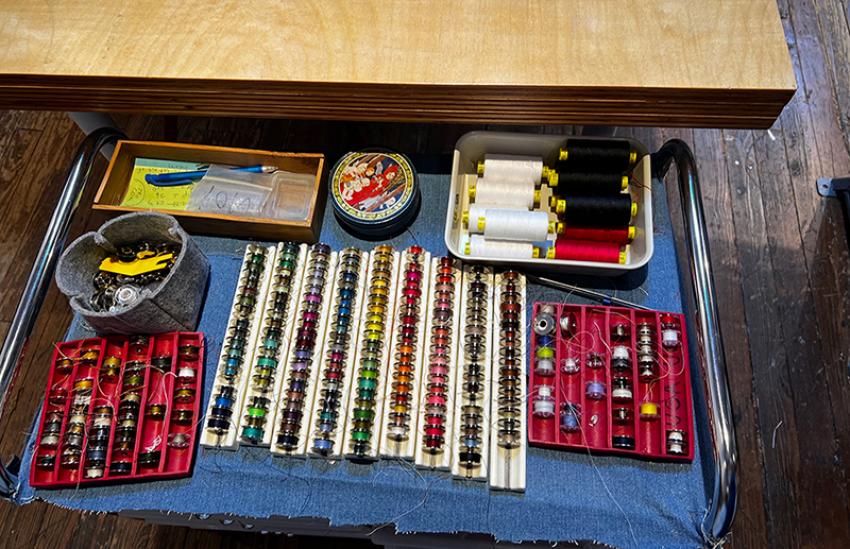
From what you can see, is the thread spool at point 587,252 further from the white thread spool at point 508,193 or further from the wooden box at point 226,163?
the wooden box at point 226,163

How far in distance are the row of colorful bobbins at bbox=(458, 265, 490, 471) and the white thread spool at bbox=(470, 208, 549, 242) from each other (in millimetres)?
97

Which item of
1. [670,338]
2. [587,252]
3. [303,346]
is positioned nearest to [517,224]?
[587,252]

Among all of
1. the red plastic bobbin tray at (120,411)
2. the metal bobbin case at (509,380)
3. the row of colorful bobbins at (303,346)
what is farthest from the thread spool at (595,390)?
the red plastic bobbin tray at (120,411)

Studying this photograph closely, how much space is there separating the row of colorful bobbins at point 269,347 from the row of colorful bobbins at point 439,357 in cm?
32

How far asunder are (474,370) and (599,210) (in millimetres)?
437

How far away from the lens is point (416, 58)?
1.20 meters

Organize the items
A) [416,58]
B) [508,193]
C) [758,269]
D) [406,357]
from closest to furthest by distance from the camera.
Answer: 1. [416,58]
2. [406,357]
3. [508,193]
4. [758,269]

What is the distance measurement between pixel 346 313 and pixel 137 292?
439mm

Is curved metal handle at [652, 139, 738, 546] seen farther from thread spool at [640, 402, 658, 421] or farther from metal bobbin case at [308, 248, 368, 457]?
metal bobbin case at [308, 248, 368, 457]

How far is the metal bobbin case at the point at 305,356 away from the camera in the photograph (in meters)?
1.25

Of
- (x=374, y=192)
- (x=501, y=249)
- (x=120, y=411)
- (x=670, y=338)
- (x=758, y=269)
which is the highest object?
(x=758, y=269)

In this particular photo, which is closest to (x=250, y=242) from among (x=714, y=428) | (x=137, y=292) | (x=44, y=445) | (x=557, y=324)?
(x=137, y=292)

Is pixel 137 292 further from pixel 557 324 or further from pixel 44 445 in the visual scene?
pixel 557 324

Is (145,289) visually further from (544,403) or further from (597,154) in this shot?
(597,154)
